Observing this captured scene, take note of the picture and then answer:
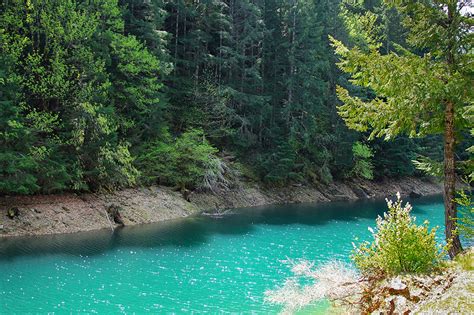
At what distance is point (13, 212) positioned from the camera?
68.2 ft

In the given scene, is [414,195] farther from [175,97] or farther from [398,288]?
[398,288]

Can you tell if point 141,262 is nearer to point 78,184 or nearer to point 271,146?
point 78,184

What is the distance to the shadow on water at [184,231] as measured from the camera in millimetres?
18672

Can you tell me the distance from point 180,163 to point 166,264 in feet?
46.0

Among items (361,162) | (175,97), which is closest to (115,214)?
(175,97)

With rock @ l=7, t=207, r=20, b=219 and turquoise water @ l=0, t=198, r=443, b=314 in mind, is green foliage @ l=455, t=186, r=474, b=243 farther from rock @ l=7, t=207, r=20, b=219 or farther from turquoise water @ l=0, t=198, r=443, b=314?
rock @ l=7, t=207, r=20, b=219

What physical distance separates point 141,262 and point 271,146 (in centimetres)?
2430

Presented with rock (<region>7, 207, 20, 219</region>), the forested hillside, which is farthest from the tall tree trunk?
rock (<region>7, 207, 20, 219</region>)

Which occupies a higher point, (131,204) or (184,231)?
(131,204)

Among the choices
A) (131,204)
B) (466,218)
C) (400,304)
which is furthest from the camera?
(131,204)

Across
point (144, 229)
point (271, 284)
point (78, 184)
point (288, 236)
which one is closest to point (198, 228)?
point (144, 229)

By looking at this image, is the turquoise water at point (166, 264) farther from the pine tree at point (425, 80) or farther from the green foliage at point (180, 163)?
the pine tree at point (425, 80)

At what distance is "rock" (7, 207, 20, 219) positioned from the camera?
20.7 m

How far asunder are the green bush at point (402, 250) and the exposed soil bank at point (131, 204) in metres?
18.9
